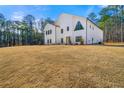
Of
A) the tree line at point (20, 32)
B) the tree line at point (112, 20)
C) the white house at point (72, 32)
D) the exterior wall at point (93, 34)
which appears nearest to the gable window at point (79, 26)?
the white house at point (72, 32)

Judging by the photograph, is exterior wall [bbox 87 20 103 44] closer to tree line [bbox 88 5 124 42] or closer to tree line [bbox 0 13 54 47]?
tree line [bbox 88 5 124 42]

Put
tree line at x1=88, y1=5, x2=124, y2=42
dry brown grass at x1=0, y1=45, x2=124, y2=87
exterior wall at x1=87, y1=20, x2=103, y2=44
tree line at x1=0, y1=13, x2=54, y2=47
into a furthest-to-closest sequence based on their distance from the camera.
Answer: exterior wall at x1=87, y1=20, x2=103, y2=44 < tree line at x1=0, y1=13, x2=54, y2=47 < tree line at x1=88, y1=5, x2=124, y2=42 < dry brown grass at x1=0, y1=45, x2=124, y2=87

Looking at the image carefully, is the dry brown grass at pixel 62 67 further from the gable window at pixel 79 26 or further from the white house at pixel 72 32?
the gable window at pixel 79 26

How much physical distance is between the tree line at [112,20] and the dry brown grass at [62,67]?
201mm

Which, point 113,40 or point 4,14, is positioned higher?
point 4,14

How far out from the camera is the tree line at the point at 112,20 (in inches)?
105

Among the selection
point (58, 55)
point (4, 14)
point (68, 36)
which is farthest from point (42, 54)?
point (68, 36)

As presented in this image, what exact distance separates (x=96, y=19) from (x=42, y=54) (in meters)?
1.09

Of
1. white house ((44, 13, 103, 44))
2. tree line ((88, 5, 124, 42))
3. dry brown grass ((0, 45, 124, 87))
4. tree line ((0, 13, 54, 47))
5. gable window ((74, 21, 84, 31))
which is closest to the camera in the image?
dry brown grass ((0, 45, 124, 87))

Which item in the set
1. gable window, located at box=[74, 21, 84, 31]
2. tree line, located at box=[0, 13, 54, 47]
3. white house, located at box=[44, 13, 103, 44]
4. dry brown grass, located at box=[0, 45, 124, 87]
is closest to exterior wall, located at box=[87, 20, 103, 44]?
white house, located at box=[44, 13, 103, 44]

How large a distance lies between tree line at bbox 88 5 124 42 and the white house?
10.6 inches

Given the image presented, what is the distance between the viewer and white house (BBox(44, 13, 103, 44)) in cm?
341
